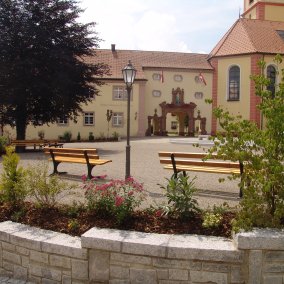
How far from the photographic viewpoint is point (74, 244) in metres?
4.08

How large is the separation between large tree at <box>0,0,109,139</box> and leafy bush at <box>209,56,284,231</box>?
1715cm

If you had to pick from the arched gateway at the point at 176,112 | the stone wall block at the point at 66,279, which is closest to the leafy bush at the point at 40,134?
the arched gateway at the point at 176,112

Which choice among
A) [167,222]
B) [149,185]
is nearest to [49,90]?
[149,185]

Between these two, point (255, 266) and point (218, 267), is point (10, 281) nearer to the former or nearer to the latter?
point (218, 267)

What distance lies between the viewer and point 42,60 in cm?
2103

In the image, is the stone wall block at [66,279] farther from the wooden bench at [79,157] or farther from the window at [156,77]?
the window at [156,77]

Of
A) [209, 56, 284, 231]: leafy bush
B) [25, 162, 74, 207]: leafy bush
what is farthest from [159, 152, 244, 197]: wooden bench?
[209, 56, 284, 231]: leafy bush

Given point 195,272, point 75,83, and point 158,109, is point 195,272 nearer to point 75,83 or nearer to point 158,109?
point 75,83

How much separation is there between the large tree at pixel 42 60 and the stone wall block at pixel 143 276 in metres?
17.7

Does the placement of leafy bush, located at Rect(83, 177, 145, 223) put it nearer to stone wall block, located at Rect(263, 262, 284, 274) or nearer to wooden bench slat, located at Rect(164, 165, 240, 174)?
stone wall block, located at Rect(263, 262, 284, 274)

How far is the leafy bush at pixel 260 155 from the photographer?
13.3 feet

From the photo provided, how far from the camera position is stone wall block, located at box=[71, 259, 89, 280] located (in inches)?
A: 157

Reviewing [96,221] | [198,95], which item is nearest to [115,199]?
[96,221]

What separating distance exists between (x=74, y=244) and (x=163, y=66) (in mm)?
41017
